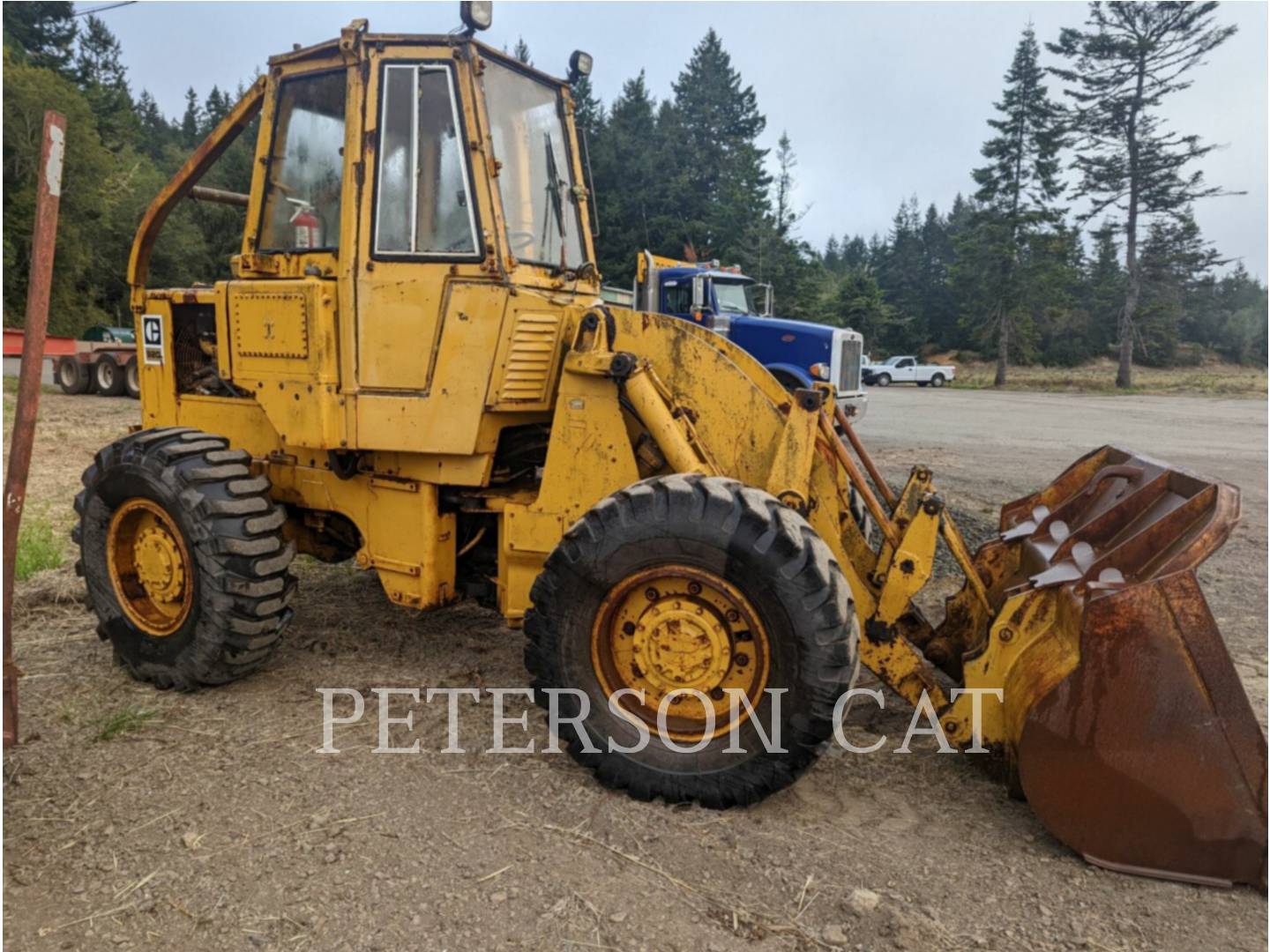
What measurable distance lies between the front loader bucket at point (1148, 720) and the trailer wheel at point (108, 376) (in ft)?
73.9

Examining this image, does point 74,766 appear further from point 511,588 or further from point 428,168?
point 428,168

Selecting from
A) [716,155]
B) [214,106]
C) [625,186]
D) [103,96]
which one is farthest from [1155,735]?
[214,106]

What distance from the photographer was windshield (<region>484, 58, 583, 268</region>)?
4207mm

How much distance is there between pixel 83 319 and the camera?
39594 mm

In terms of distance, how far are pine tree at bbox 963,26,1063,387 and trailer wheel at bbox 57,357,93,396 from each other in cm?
3682

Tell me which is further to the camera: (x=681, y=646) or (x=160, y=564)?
(x=160, y=564)

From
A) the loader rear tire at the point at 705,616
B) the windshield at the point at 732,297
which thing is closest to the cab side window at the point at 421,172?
the loader rear tire at the point at 705,616

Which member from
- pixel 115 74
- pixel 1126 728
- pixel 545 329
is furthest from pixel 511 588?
pixel 115 74

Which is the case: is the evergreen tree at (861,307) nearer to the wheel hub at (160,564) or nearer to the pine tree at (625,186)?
the pine tree at (625,186)

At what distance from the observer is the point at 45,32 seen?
50.9 meters

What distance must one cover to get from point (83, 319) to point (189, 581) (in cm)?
4269

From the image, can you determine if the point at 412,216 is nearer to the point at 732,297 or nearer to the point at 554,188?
the point at 554,188

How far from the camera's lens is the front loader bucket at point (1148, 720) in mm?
2732

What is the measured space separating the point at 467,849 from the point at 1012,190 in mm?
47153
